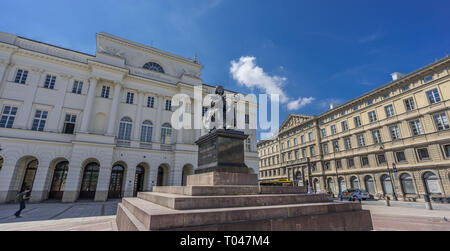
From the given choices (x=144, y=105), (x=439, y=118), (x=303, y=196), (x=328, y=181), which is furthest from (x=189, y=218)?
(x=328, y=181)

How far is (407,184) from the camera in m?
→ 26.3

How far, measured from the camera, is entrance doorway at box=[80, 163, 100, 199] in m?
Answer: 21.5

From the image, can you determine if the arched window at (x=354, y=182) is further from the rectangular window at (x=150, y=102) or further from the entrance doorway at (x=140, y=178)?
the rectangular window at (x=150, y=102)

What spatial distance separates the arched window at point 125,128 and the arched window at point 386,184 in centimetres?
3659

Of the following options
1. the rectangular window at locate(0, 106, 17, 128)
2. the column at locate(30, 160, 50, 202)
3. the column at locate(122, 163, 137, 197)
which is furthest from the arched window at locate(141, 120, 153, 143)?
the rectangular window at locate(0, 106, 17, 128)

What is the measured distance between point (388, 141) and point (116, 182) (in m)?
38.2

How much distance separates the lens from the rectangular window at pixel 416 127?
25.5m

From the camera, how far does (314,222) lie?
16.4ft

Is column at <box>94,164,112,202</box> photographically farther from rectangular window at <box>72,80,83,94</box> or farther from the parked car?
the parked car

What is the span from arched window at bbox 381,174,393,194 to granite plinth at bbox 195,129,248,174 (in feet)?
105

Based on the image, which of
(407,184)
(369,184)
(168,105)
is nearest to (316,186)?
(369,184)

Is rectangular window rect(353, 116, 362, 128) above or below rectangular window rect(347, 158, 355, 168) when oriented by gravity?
above

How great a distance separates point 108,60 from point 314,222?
2681 cm

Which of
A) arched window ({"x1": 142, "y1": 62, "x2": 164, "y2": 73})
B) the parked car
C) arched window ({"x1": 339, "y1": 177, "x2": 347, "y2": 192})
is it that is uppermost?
arched window ({"x1": 142, "y1": 62, "x2": 164, "y2": 73})
